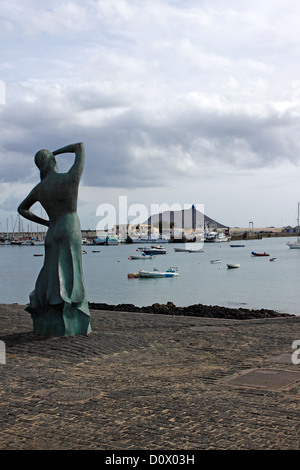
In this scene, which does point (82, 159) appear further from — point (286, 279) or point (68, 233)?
point (286, 279)

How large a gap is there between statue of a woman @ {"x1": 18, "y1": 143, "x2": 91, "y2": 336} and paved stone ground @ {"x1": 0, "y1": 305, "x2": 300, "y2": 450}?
14.4 inches

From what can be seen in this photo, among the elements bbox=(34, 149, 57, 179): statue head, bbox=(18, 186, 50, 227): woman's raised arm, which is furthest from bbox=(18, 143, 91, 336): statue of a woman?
bbox=(18, 186, 50, 227): woman's raised arm

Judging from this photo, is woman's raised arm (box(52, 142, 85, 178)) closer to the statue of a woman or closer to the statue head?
the statue of a woman

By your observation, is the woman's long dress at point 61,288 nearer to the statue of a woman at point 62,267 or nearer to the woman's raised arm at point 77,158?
the statue of a woman at point 62,267

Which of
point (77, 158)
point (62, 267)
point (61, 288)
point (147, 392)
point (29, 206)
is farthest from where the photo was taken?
point (29, 206)

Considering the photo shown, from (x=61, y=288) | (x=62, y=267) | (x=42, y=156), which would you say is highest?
(x=42, y=156)

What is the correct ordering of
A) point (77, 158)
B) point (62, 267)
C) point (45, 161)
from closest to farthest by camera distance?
point (62, 267), point (77, 158), point (45, 161)

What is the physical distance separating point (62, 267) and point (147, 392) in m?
4.15

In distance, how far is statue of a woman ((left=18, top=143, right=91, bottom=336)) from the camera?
1041 cm

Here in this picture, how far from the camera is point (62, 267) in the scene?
10.5m

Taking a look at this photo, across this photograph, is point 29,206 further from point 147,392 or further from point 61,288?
point 147,392

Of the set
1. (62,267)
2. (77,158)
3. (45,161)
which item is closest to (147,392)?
(62,267)

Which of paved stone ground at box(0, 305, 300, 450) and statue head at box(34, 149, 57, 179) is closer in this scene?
paved stone ground at box(0, 305, 300, 450)

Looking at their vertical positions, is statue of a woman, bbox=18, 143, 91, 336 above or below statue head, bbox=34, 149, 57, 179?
below
